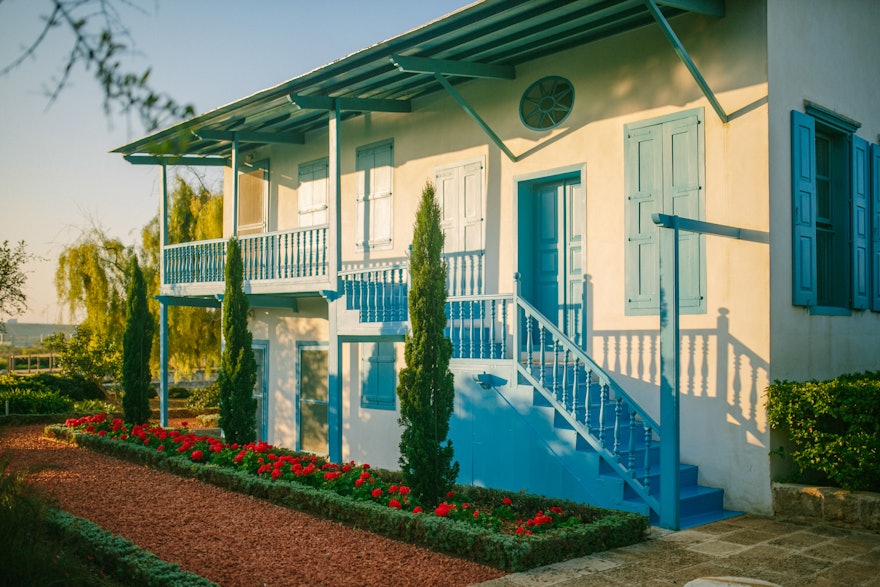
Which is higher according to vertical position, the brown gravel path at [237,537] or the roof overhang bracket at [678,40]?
the roof overhang bracket at [678,40]

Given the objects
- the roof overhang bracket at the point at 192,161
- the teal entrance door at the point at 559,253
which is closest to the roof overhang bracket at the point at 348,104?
the teal entrance door at the point at 559,253

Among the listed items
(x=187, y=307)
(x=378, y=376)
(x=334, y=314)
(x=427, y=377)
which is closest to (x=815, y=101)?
(x=427, y=377)

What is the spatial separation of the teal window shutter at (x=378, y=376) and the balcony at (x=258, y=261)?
1476mm

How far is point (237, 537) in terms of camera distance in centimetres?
692

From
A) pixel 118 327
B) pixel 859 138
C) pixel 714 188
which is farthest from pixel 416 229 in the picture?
pixel 118 327

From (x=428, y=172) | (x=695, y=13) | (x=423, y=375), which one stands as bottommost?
(x=423, y=375)

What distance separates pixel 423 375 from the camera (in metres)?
7.69

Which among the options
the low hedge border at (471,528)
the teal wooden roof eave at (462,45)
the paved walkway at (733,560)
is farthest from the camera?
the teal wooden roof eave at (462,45)

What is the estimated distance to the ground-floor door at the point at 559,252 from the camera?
9531 millimetres

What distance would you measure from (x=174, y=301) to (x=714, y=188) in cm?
1010

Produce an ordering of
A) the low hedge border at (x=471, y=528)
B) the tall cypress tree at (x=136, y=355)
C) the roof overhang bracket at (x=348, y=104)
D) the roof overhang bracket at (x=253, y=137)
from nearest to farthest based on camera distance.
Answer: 1. the low hedge border at (x=471, y=528)
2. the roof overhang bracket at (x=348, y=104)
3. the roof overhang bracket at (x=253, y=137)
4. the tall cypress tree at (x=136, y=355)

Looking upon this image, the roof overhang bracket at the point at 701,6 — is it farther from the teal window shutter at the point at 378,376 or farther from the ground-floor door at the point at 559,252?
the teal window shutter at the point at 378,376

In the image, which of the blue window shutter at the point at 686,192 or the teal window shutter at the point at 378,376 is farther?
the teal window shutter at the point at 378,376

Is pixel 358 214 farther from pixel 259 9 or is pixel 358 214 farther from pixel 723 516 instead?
pixel 259 9
